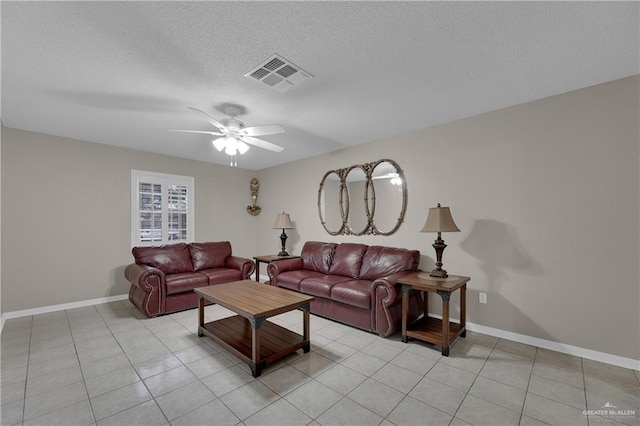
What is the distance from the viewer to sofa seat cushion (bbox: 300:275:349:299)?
349 cm

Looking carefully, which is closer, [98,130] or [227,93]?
[227,93]

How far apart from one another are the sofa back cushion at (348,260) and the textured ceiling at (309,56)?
1.83 metres

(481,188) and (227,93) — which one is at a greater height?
(227,93)

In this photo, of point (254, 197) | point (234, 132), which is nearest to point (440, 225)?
point (234, 132)

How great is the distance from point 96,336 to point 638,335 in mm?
5267

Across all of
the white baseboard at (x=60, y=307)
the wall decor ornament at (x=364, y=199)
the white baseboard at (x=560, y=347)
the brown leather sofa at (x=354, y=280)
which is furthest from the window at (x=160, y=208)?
the white baseboard at (x=560, y=347)

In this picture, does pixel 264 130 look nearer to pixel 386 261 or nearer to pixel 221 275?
pixel 386 261

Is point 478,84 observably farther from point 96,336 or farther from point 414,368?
point 96,336

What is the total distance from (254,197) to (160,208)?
1924 mm

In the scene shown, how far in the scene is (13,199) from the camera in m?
3.66

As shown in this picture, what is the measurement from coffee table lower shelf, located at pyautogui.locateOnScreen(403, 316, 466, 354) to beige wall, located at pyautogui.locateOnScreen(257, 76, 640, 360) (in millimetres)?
346

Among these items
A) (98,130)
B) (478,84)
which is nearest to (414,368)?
(478,84)

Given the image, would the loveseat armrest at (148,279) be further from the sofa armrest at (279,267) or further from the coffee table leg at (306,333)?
the coffee table leg at (306,333)

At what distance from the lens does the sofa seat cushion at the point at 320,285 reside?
349cm
